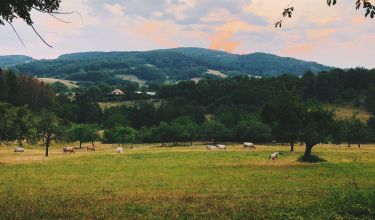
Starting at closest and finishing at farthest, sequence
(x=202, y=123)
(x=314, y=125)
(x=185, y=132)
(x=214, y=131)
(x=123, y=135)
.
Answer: (x=314, y=125) → (x=123, y=135) → (x=185, y=132) → (x=214, y=131) → (x=202, y=123)

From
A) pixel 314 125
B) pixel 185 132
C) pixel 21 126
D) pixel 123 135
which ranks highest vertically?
pixel 314 125

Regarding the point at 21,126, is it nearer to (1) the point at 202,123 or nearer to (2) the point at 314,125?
(2) the point at 314,125

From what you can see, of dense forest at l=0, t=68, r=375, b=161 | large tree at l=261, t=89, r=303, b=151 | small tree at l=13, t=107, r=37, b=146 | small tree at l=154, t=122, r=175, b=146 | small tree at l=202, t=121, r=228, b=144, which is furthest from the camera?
small tree at l=202, t=121, r=228, b=144

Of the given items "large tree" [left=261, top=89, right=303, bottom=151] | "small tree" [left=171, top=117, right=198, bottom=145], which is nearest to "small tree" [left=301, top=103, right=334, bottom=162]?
"large tree" [left=261, top=89, right=303, bottom=151]

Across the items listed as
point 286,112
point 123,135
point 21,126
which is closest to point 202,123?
point 123,135

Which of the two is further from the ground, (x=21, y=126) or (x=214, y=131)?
(x=21, y=126)

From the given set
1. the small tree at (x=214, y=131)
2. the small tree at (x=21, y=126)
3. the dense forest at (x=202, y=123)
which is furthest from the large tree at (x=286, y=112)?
the small tree at (x=214, y=131)

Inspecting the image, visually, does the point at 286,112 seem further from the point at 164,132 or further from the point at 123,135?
the point at 123,135

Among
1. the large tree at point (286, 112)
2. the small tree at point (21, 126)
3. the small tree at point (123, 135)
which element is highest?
the large tree at point (286, 112)

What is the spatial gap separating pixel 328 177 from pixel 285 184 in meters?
7.50

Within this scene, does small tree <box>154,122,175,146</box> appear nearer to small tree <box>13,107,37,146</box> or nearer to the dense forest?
the dense forest

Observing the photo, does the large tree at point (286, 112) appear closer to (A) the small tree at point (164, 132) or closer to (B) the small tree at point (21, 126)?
(B) the small tree at point (21, 126)

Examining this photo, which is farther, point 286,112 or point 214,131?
point 214,131

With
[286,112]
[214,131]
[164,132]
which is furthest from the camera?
[214,131]
